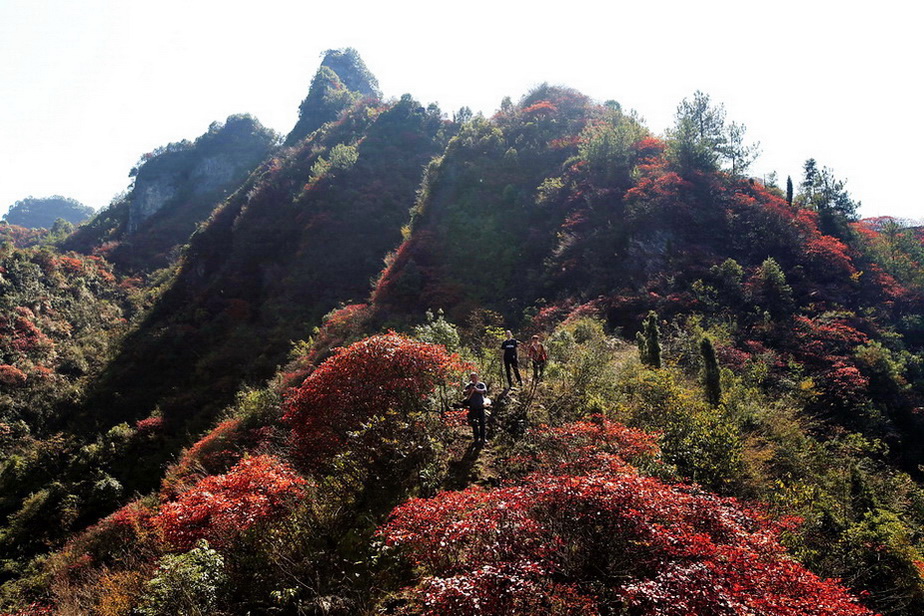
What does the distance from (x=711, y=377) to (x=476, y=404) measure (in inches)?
295

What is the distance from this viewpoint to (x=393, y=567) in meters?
5.64

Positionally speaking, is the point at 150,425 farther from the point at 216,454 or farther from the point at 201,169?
the point at 201,169

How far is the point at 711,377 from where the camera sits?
11492 millimetres

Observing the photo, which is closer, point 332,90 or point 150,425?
point 150,425

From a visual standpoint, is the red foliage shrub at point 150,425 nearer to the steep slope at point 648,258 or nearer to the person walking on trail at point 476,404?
the steep slope at point 648,258

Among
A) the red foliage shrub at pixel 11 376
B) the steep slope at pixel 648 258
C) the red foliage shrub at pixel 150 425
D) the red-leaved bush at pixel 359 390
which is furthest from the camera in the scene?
the red foliage shrub at pixel 11 376

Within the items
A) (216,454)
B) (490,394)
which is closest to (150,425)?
(216,454)

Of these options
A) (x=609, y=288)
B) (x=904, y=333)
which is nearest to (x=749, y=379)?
(x=609, y=288)

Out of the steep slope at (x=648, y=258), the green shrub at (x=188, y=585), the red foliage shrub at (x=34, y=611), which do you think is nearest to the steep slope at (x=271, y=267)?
the steep slope at (x=648, y=258)

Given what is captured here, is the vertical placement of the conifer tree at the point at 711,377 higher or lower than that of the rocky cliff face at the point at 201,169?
lower

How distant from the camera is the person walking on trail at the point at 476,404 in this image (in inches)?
313

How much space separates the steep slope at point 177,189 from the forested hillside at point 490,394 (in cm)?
732

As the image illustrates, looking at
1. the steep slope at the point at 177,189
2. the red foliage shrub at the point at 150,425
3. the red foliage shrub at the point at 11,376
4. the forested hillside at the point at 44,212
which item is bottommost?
the red foliage shrub at the point at 150,425

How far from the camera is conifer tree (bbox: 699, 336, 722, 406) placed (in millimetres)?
11375
